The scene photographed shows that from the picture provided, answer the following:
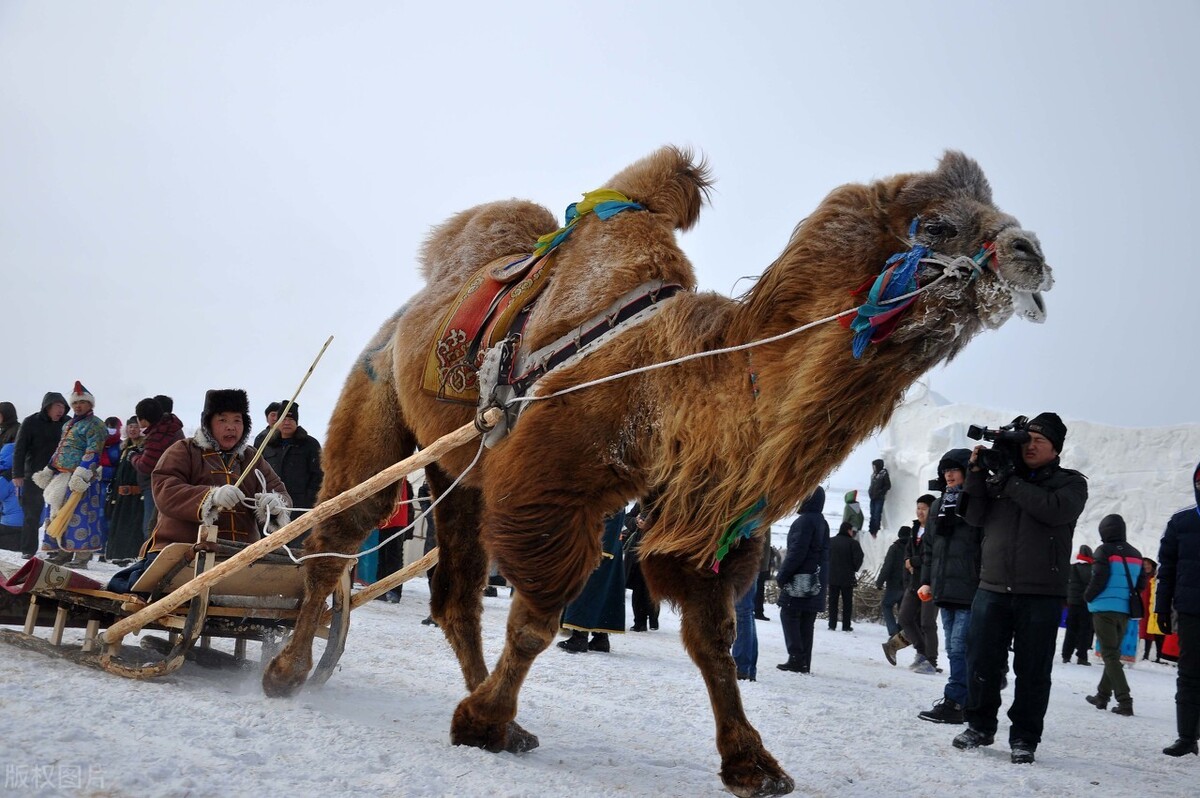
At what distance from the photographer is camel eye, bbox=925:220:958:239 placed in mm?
3721

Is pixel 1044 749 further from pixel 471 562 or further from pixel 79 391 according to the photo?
pixel 79 391

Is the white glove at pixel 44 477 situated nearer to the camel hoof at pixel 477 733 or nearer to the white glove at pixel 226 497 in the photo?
the white glove at pixel 226 497

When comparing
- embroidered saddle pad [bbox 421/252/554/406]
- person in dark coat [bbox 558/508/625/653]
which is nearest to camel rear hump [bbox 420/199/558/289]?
embroidered saddle pad [bbox 421/252/554/406]

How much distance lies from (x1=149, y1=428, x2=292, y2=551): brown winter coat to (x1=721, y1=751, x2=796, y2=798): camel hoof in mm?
3179

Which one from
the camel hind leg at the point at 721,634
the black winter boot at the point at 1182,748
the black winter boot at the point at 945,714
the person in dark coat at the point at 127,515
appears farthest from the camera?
the person in dark coat at the point at 127,515

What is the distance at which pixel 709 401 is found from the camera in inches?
156

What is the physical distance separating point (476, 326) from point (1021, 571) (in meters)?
3.46

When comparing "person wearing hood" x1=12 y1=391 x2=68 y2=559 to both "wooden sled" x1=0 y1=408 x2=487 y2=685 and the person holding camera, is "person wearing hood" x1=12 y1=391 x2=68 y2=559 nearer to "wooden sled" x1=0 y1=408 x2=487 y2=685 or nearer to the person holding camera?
"wooden sled" x1=0 y1=408 x2=487 y2=685

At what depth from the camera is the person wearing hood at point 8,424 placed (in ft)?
47.5

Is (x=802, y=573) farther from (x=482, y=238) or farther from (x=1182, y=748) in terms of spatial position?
(x=482, y=238)

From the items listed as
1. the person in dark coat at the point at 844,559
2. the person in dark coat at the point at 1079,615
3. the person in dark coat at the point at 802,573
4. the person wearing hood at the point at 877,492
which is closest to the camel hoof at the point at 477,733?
the person in dark coat at the point at 802,573

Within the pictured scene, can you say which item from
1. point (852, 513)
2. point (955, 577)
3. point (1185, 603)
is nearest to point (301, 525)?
point (955, 577)

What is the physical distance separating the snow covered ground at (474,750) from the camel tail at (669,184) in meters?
2.62

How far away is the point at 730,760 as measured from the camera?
4082 mm
